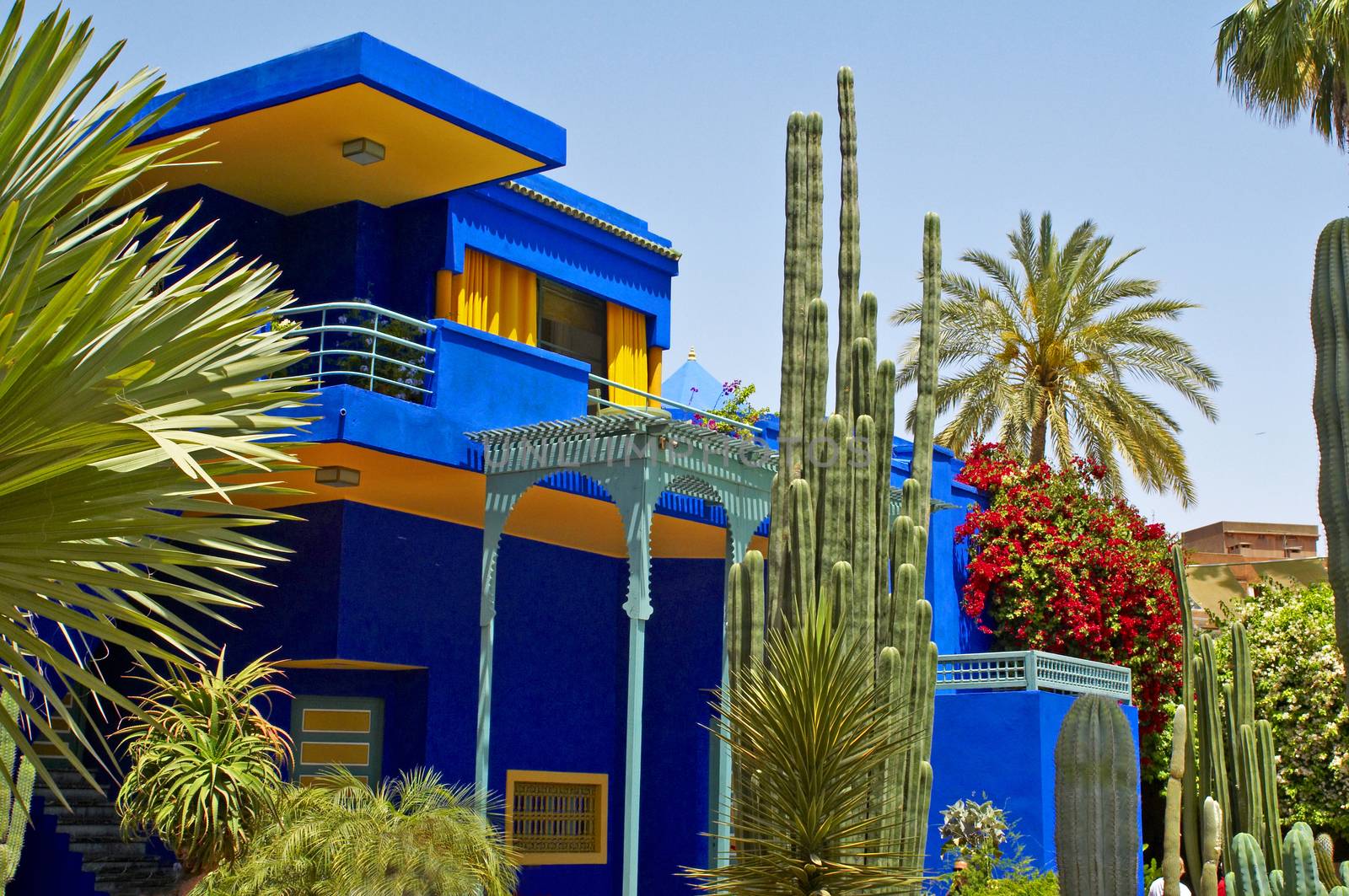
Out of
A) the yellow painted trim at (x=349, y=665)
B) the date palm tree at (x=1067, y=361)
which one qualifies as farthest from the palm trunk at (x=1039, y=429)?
the yellow painted trim at (x=349, y=665)

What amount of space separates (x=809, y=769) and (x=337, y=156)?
8.21 meters

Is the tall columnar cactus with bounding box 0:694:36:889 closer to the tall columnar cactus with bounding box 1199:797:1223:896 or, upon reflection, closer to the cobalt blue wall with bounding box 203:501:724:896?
the cobalt blue wall with bounding box 203:501:724:896

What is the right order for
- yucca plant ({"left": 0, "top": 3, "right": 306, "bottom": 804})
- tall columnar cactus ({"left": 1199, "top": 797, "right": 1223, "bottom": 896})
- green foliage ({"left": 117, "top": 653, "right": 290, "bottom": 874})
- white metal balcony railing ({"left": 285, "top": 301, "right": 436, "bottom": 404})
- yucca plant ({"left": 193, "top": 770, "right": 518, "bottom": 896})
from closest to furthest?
yucca plant ({"left": 0, "top": 3, "right": 306, "bottom": 804}), tall columnar cactus ({"left": 1199, "top": 797, "right": 1223, "bottom": 896}), yucca plant ({"left": 193, "top": 770, "right": 518, "bottom": 896}), green foliage ({"left": 117, "top": 653, "right": 290, "bottom": 874}), white metal balcony railing ({"left": 285, "top": 301, "right": 436, "bottom": 404})

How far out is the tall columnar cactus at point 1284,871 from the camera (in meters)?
9.05

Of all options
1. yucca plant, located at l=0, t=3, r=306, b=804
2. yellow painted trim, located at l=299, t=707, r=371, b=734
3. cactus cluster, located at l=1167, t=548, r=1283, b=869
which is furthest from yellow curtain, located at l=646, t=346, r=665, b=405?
yucca plant, located at l=0, t=3, r=306, b=804

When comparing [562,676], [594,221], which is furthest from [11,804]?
[594,221]

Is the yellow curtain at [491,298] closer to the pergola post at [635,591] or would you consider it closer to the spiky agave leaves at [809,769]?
the pergola post at [635,591]

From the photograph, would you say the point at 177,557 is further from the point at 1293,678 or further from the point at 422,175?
the point at 1293,678

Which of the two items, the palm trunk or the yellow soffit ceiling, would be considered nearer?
the yellow soffit ceiling

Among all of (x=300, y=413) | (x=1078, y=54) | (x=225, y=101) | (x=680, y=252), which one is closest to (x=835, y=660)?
(x=300, y=413)

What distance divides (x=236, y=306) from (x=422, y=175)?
29.6ft

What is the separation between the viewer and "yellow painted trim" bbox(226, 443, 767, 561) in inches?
509

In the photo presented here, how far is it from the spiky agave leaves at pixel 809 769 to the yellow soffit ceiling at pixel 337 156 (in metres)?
6.68

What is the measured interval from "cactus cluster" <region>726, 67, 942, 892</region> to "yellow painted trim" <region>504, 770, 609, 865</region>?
6.08m
